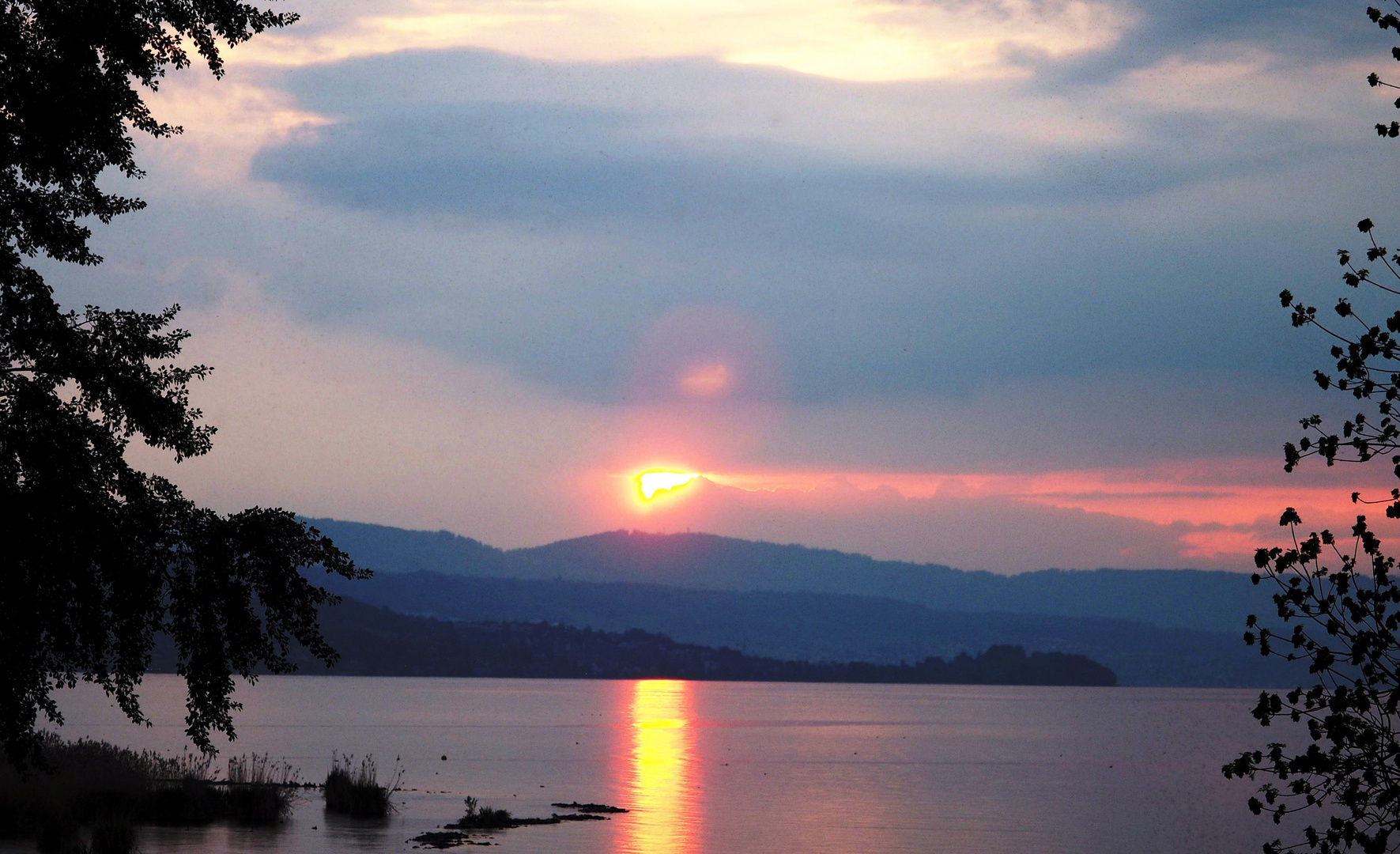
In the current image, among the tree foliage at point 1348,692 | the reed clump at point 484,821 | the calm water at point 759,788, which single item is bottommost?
the calm water at point 759,788

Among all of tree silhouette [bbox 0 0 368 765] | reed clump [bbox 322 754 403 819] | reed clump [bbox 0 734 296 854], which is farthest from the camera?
reed clump [bbox 322 754 403 819]

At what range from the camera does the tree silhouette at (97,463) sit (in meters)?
19.2

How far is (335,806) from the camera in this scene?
4762cm

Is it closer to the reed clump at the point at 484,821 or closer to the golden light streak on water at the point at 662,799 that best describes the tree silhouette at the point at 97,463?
the reed clump at the point at 484,821

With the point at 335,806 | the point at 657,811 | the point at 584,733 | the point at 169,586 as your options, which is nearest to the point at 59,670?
the point at 169,586

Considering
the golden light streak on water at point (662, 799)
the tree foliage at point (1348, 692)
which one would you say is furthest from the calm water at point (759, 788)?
the tree foliage at point (1348, 692)

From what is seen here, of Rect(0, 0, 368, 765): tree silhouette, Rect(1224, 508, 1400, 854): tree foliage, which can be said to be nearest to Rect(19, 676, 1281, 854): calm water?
Rect(0, 0, 368, 765): tree silhouette

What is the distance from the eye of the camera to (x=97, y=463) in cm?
2044

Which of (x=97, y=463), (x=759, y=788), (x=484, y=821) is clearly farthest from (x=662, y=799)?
(x=97, y=463)

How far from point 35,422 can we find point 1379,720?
17.8m

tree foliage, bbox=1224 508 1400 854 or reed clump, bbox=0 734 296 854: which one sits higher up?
tree foliage, bbox=1224 508 1400 854

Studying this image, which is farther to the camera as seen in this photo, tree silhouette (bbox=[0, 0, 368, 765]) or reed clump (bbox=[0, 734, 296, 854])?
reed clump (bbox=[0, 734, 296, 854])

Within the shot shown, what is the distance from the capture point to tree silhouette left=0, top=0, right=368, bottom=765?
63.1 feet

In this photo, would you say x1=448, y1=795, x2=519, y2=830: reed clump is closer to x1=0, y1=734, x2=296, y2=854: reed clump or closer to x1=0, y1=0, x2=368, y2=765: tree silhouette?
x1=0, y1=734, x2=296, y2=854: reed clump
